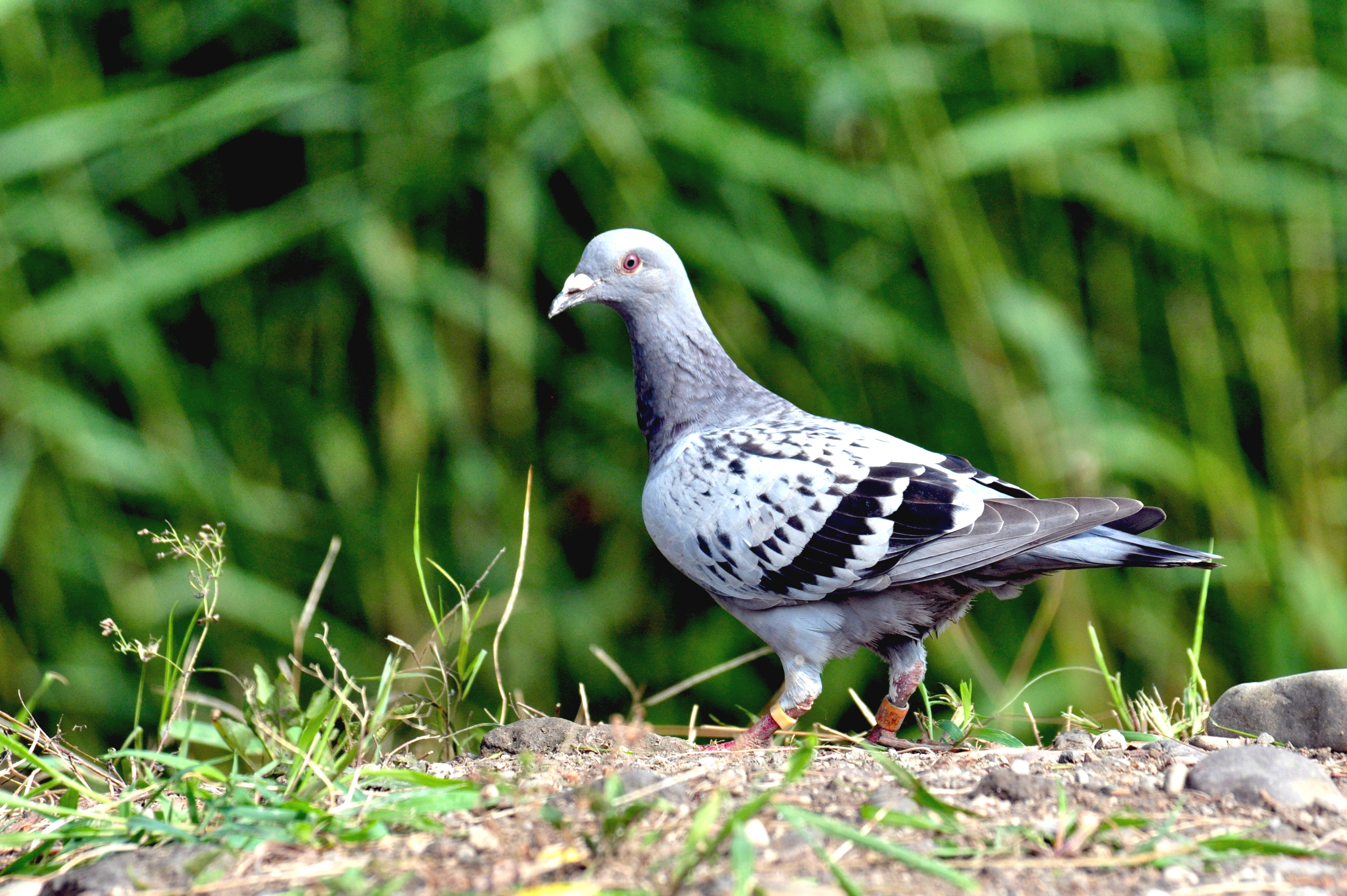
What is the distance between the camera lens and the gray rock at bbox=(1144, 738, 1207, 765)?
2.38 m

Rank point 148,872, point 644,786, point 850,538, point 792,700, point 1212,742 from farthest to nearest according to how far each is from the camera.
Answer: point 792,700, point 850,538, point 1212,742, point 644,786, point 148,872

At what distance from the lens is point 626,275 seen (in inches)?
155

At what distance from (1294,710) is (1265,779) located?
70 centimetres

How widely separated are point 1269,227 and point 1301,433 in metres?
0.76

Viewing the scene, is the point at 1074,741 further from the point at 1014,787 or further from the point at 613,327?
the point at 613,327

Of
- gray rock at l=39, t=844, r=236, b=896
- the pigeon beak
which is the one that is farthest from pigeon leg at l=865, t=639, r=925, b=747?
gray rock at l=39, t=844, r=236, b=896

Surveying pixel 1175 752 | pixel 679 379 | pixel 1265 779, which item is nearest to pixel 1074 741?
pixel 1175 752

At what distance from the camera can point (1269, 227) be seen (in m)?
4.32

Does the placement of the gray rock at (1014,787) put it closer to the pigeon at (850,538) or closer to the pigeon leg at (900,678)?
the pigeon at (850,538)

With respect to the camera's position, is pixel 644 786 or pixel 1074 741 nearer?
pixel 644 786

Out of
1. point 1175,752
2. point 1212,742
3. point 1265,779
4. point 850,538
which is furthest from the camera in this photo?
point 850,538

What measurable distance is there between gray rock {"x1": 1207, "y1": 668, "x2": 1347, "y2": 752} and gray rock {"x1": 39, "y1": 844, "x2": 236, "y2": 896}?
2.20m

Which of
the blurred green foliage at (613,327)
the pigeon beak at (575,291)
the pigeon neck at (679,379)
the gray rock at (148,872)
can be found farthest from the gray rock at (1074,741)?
the pigeon beak at (575,291)

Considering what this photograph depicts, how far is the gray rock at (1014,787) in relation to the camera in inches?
79.1
